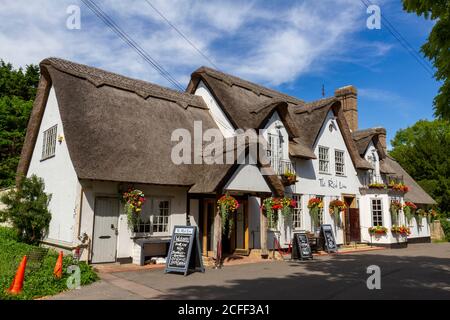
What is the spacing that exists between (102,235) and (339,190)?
1446 cm

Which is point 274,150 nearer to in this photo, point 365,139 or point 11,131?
point 365,139

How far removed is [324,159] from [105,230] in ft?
44.2

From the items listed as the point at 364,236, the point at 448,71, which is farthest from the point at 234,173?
the point at 364,236

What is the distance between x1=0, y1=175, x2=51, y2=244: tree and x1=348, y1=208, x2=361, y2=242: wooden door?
16968mm

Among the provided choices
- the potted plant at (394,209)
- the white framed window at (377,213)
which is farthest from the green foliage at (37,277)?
the potted plant at (394,209)

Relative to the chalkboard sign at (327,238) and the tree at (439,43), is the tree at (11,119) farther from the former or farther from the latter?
the tree at (439,43)

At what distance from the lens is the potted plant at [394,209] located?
22759 millimetres

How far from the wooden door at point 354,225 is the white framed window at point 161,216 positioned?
12.9m

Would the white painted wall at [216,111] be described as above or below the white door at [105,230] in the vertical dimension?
above

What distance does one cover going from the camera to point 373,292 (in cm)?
866

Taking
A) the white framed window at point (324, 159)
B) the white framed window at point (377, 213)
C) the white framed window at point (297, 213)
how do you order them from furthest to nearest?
the white framed window at point (377, 213), the white framed window at point (324, 159), the white framed window at point (297, 213)

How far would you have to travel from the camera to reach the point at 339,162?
22328mm

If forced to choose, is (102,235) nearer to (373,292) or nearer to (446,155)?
(373,292)

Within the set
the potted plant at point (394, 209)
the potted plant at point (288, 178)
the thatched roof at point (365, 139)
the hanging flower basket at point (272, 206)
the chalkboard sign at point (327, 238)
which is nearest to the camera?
the hanging flower basket at point (272, 206)
